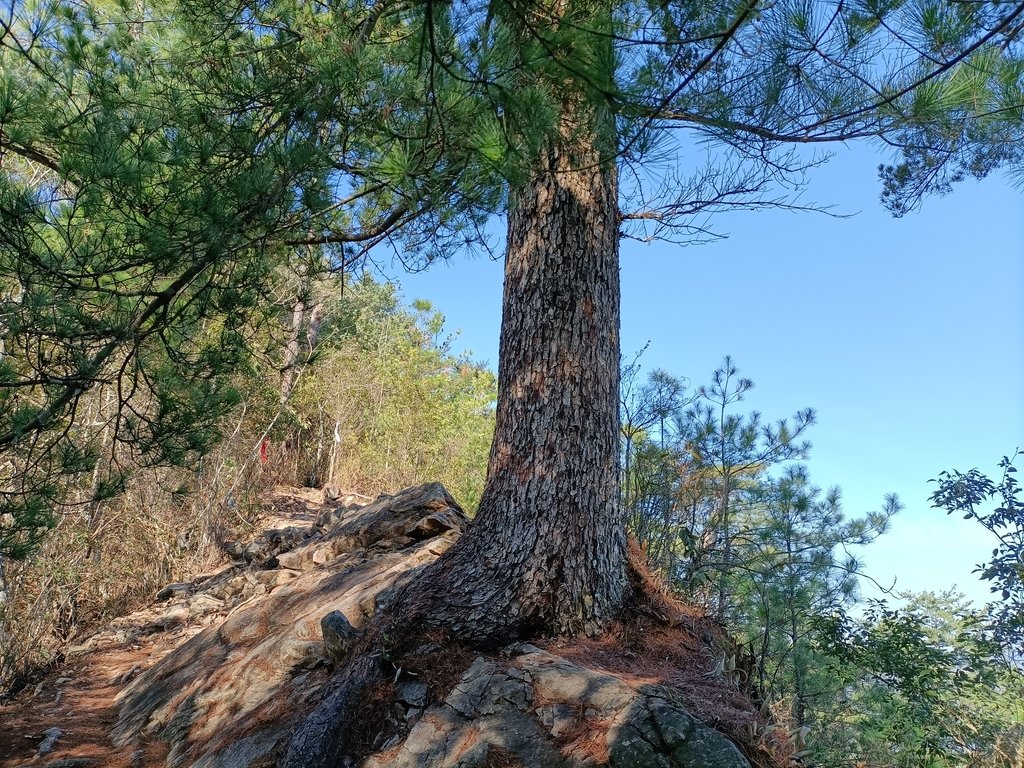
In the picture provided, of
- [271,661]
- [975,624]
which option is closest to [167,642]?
[271,661]

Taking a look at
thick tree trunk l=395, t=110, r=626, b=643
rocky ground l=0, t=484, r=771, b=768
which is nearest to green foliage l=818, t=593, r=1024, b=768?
rocky ground l=0, t=484, r=771, b=768

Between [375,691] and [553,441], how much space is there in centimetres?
145

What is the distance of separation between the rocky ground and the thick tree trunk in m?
0.20

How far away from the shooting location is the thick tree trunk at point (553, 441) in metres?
A: 3.19

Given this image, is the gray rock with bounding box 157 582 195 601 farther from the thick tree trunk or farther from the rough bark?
the thick tree trunk

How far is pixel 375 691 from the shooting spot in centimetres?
304

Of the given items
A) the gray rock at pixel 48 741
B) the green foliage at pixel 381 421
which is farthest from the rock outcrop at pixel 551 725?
the green foliage at pixel 381 421

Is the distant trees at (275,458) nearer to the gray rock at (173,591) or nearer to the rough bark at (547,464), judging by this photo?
the gray rock at (173,591)

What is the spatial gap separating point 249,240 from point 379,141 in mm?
793

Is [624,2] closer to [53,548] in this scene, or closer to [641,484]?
[641,484]

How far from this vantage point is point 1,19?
2.51 meters

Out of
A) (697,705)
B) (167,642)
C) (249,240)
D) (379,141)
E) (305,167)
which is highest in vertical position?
(379,141)

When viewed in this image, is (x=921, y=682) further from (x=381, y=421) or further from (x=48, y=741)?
(x=381, y=421)

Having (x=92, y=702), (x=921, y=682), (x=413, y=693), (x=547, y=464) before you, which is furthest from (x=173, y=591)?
(x=921, y=682)
